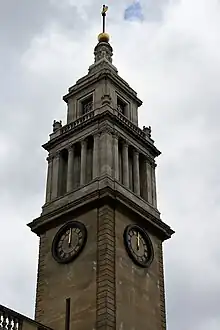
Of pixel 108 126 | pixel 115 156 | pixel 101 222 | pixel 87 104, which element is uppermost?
pixel 87 104

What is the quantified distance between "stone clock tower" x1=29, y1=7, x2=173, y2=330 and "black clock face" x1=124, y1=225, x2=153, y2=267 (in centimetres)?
6

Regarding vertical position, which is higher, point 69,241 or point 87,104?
point 87,104

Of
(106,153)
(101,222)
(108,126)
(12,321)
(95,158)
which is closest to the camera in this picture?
(12,321)

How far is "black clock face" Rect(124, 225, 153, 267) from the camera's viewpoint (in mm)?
44094

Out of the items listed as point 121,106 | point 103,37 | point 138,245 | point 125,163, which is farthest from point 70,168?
point 103,37

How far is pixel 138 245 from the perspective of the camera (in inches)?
1780

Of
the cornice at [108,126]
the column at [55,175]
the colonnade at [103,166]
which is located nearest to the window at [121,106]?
the cornice at [108,126]

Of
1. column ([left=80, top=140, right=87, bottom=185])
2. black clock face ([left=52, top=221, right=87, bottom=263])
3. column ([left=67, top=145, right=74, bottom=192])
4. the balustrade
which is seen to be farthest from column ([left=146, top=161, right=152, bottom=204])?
the balustrade

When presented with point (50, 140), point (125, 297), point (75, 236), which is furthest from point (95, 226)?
point (50, 140)

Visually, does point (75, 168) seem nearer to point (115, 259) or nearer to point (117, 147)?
point (117, 147)

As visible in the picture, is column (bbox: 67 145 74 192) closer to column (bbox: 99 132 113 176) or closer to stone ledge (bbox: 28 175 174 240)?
stone ledge (bbox: 28 175 174 240)

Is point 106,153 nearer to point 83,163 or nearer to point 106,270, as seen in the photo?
point 83,163

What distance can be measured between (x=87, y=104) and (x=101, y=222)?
12281 mm

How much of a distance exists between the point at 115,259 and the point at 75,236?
3.23m
